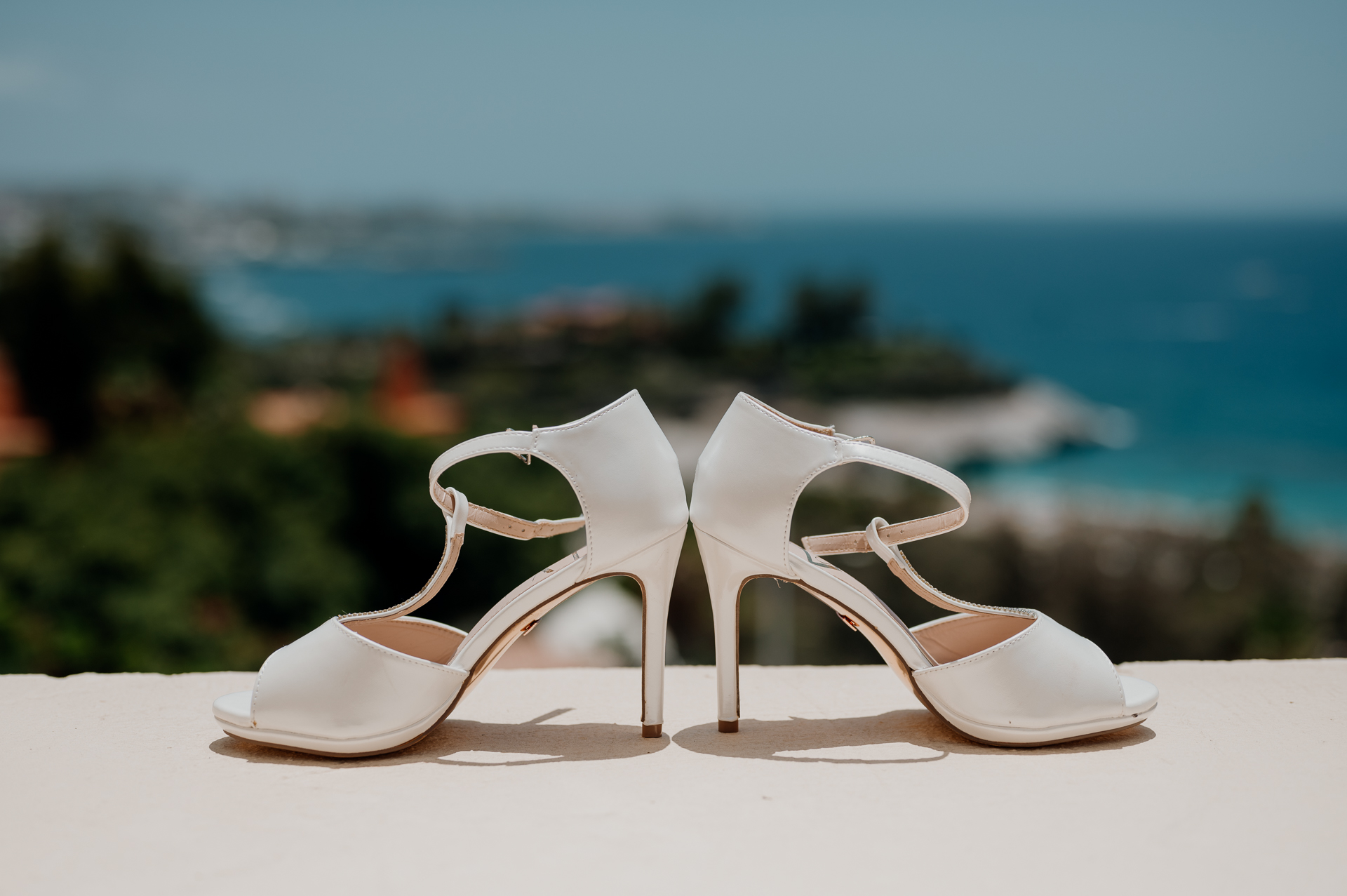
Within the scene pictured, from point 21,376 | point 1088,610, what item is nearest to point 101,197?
point 21,376

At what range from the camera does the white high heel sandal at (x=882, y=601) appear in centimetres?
305

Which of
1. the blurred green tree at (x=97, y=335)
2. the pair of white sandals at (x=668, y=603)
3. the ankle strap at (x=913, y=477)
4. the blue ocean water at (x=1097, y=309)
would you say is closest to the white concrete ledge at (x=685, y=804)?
the pair of white sandals at (x=668, y=603)

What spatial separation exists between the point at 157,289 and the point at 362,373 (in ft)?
41.4

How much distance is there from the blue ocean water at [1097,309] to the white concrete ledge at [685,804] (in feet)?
153

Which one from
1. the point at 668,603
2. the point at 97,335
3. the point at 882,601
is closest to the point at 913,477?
the point at 882,601

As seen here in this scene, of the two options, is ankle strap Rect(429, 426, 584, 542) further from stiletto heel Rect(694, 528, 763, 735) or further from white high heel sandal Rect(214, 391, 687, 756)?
stiletto heel Rect(694, 528, 763, 735)

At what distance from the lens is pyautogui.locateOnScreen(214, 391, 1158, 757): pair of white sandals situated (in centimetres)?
302

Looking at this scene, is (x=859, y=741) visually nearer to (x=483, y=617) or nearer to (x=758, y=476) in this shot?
(x=758, y=476)

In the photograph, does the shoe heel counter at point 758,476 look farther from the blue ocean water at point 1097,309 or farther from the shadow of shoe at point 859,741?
the blue ocean water at point 1097,309

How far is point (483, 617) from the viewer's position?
3.01 metres

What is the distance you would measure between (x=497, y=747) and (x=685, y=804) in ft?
2.49

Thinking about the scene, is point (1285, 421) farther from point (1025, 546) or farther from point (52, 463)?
point (52, 463)

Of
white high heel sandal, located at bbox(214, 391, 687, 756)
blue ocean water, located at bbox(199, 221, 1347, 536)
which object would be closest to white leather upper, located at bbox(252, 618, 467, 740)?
white high heel sandal, located at bbox(214, 391, 687, 756)

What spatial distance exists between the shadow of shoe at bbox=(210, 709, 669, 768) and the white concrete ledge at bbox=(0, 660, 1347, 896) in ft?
0.03
